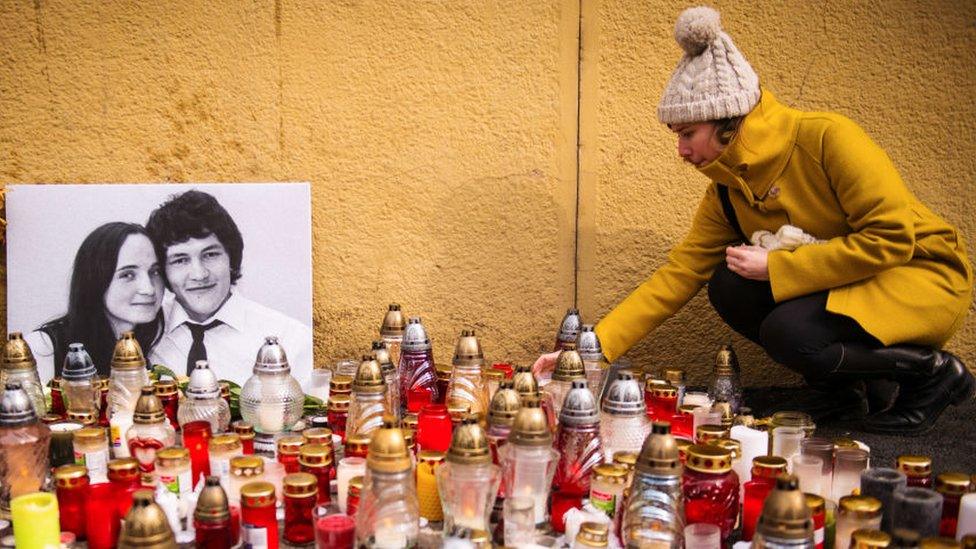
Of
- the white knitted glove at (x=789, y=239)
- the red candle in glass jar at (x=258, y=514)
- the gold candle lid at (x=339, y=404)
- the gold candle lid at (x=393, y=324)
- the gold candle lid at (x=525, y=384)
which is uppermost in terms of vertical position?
the white knitted glove at (x=789, y=239)

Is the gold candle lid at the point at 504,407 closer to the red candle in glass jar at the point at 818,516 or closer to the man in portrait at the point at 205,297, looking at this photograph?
the red candle in glass jar at the point at 818,516

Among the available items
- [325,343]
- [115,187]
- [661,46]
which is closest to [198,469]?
[325,343]

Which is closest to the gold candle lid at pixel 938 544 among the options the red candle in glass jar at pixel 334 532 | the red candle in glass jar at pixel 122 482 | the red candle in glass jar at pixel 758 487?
the red candle in glass jar at pixel 758 487

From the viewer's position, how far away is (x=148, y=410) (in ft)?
6.24

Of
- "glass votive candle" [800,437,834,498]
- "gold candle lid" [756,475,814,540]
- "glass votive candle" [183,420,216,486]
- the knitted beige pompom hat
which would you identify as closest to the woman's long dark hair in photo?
"glass votive candle" [183,420,216,486]

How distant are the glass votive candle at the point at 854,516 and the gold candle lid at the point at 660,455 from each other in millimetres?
313

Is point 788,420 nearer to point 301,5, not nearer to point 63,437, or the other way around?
point 63,437

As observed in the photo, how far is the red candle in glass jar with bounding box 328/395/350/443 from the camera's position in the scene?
2.25 meters

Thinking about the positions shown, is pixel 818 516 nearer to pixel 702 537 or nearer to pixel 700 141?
pixel 702 537

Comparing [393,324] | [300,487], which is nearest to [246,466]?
[300,487]

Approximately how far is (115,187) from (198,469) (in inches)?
52.3

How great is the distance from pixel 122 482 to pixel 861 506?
1.36 meters

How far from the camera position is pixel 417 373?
2512 millimetres

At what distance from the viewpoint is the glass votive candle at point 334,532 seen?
153 centimetres
